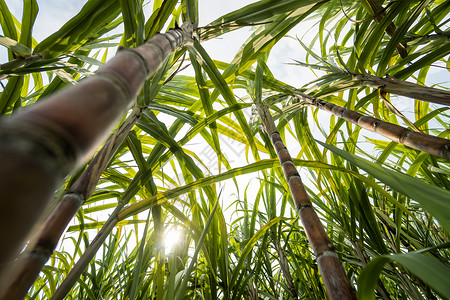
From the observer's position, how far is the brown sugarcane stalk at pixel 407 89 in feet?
1.43

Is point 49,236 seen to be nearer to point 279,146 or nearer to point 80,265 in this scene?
point 80,265

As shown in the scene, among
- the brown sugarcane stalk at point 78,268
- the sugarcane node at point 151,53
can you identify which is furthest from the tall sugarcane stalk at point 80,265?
the sugarcane node at point 151,53

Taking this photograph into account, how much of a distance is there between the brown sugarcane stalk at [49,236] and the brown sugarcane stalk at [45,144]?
0.42 feet

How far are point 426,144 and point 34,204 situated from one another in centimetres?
49

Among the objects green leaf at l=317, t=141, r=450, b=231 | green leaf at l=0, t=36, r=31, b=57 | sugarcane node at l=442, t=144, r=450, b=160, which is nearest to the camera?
green leaf at l=317, t=141, r=450, b=231

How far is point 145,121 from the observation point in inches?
25.8

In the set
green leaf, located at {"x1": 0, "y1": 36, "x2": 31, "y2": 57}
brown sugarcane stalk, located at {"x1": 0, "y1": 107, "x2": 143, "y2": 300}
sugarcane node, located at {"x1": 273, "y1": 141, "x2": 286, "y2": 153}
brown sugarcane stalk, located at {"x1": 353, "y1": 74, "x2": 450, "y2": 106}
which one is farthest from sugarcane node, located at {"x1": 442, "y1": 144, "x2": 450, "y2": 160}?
green leaf, located at {"x1": 0, "y1": 36, "x2": 31, "y2": 57}

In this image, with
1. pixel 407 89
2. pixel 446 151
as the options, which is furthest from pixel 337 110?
pixel 446 151

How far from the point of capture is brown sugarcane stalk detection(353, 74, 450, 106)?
44 cm

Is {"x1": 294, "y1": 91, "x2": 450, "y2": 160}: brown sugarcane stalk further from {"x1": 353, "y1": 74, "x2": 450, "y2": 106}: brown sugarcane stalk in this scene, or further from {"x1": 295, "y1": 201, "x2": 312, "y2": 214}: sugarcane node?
{"x1": 295, "y1": 201, "x2": 312, "y2": 214}: sugarcane node

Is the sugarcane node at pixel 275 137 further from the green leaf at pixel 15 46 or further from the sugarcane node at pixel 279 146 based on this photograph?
the green leaf at pixel 15 46

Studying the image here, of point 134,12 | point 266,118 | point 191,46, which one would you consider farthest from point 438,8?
point 134,12

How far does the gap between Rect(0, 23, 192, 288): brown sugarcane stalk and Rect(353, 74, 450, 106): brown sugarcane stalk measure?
542 mm

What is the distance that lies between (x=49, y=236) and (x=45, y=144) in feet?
0.75
